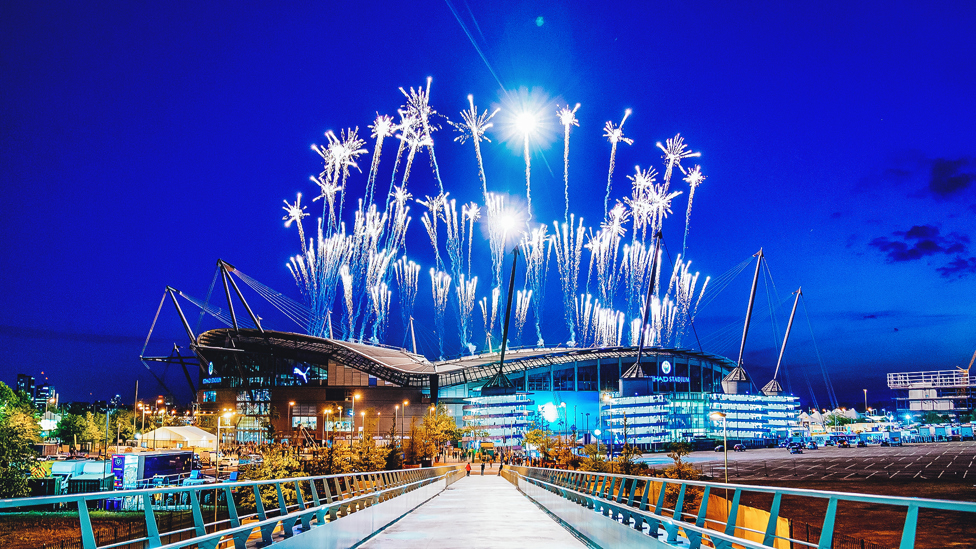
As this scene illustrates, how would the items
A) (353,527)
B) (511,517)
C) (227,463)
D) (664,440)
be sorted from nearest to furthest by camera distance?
1. (353,527)
2. (511,517)
3. (227,463)
4. (664,440)

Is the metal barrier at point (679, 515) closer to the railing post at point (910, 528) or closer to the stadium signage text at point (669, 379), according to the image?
the railing post at point (910, 528)

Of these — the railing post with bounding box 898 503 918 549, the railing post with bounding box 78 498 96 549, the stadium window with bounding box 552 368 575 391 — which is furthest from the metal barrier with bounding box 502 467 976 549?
the stadium window with bounding box 552 368 575 391

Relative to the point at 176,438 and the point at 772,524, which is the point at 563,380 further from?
the point at 772,524

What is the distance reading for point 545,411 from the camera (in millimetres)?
103438

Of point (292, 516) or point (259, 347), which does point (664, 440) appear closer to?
point (259, 347)

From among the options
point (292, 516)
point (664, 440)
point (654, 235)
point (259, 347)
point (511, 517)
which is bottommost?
point (664, 440)

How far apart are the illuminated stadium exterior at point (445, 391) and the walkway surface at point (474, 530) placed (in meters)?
104

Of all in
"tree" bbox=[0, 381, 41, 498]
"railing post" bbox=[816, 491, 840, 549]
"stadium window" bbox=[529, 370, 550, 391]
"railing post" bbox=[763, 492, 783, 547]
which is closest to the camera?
"railing post" bbox=[816, 491, 840, 549]

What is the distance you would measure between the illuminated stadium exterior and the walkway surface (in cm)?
10427

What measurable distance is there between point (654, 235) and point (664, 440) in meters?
45.1

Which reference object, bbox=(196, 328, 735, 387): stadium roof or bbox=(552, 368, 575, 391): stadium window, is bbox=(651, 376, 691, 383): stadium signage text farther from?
bbox=(552, 368, 575, 391): stadium window

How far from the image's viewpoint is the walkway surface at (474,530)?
14156mm

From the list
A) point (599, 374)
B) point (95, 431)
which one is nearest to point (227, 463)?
point (95, 431)

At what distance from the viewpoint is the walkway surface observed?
46.4 feet
